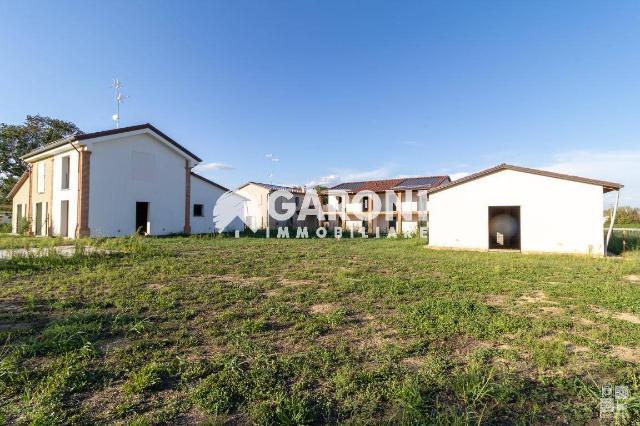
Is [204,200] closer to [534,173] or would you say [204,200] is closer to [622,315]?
[534,173]

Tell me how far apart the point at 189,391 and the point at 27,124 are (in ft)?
124

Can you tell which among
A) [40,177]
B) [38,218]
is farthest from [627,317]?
[40,177]

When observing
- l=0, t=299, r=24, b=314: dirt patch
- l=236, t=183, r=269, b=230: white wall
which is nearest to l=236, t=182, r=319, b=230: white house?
l=236, t=183, r=269, b=230: white wall

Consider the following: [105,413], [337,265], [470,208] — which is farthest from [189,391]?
[470,208]

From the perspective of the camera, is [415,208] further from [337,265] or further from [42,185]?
[42,185]

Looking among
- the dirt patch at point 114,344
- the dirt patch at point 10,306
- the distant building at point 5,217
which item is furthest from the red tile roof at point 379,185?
the distant building at point 5,217

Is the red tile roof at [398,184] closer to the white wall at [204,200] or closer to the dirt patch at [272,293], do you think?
the white wall at [204,200]

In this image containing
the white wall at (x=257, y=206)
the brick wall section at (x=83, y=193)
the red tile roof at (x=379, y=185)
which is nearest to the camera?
the brick wall section at (x=83, y=193)

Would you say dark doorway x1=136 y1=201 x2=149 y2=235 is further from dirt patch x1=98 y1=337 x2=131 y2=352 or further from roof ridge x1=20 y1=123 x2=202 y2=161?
dirt patch x1=98 y1=337 x2=131 y2=352

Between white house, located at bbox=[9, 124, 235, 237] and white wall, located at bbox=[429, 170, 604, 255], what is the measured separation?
1426cm

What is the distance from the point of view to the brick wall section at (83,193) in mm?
14922

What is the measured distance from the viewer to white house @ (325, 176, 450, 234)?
2475 cm

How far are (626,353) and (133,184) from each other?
62.3ft

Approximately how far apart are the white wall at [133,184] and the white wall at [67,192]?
0.91 m
